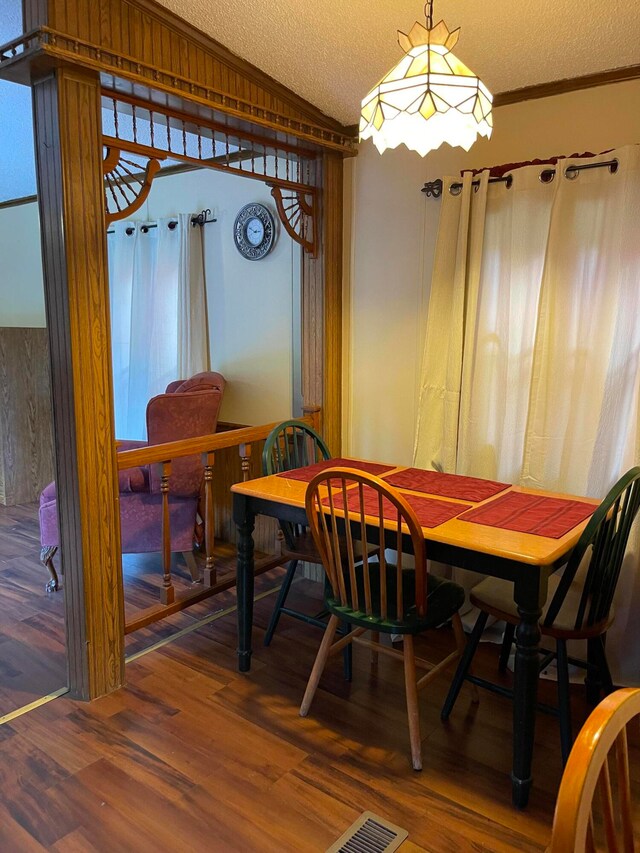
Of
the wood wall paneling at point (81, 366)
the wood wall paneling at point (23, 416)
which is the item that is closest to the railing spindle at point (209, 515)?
the wood wall paneling at point (81, 366)

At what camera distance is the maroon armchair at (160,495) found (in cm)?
329

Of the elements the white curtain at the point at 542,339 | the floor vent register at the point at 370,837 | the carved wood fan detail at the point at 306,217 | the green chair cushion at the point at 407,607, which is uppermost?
the carved wood fan detail at the point at 306,217

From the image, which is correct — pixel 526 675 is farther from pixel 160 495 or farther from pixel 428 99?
pixel 160 495

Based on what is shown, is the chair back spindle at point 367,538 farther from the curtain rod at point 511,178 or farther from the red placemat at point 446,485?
the curtain rod at point 511,178

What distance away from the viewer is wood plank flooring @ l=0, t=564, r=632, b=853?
5.87 feet

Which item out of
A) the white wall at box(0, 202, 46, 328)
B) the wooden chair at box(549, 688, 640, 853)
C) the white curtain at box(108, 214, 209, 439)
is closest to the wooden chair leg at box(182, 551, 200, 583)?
the white curtain at box(108, 214, 209, 439)

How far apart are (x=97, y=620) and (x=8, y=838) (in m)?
0.73

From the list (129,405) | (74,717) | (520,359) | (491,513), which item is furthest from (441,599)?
(129,405)

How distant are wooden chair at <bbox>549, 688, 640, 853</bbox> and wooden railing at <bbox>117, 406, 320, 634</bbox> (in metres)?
1.95

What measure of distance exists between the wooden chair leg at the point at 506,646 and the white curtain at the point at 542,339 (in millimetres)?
389

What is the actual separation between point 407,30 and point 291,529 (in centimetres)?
197

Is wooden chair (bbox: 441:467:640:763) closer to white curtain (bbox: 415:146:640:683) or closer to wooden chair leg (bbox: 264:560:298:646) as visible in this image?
white curtain (bbox: 415:146:640:683)

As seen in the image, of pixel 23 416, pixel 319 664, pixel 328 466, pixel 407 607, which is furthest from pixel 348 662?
pixel 23 416

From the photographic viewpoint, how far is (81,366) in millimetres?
2203
